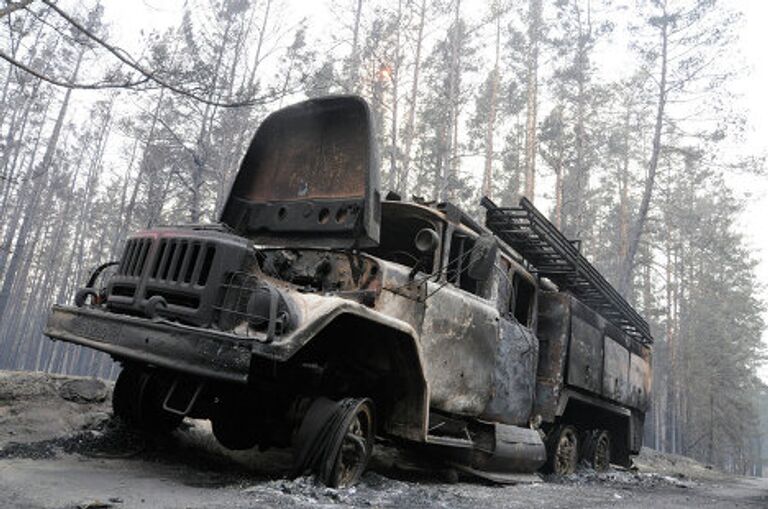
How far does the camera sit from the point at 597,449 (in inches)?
373

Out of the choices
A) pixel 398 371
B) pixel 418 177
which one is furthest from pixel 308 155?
pixel 418 177

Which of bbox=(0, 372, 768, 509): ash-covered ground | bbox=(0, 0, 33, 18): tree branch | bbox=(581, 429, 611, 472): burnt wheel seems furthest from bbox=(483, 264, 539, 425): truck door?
bbox=(0, 0, 33, 18): tree branch

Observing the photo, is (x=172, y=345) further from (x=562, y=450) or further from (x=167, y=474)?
(x=562, y=450)

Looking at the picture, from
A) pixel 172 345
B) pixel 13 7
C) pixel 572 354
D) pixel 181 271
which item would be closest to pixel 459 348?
pixel 181 271

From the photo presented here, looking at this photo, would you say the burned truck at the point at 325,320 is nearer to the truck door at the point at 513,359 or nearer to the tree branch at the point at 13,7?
the truck door at the point at 513,359

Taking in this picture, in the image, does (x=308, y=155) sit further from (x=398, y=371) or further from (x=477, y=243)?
(x=398, y=371)

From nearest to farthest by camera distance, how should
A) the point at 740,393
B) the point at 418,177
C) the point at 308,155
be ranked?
the point at 308,155
the point at 418,177
the point at 740,393

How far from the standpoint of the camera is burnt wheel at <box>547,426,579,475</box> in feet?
26.9

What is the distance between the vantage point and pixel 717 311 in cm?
3164

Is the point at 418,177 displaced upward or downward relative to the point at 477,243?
upward

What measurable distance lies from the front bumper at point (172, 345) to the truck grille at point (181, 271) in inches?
7.3

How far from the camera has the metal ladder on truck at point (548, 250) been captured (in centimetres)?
732

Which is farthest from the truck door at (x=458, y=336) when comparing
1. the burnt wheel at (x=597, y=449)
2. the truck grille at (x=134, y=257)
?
the burnt wheel at (x=597, y=449)

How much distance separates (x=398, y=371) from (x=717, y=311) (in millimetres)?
32170
